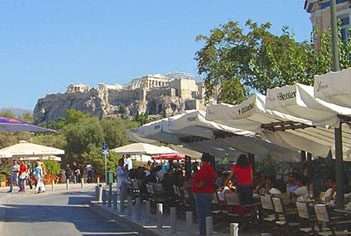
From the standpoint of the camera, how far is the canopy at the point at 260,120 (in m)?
12.2

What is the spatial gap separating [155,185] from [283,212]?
798cm

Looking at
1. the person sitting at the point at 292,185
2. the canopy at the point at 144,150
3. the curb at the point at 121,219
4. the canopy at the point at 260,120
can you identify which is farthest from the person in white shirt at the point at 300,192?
the canopy at the point at 144,150

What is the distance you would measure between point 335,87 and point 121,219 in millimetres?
9777

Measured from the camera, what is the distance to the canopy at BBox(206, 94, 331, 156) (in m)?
12.2

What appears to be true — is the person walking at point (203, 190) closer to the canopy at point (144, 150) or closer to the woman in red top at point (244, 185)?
the woman in red top at point (244, 185)

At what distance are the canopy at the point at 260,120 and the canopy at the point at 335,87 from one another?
2575mm

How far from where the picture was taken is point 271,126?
15227 millimetres

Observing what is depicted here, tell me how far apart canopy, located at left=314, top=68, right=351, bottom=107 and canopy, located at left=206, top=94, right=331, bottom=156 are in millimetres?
2575

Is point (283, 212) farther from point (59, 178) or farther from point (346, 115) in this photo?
point (59, 178)

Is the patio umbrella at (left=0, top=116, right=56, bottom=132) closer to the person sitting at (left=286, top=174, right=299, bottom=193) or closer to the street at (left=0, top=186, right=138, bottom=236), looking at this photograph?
the street at (left=0, top=186, right=138, bottom=236)

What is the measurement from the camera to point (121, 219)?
56.8ft

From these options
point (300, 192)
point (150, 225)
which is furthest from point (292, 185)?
point (150, 225)

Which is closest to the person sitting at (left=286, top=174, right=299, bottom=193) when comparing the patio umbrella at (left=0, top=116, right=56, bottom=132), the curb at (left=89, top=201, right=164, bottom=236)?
the curb at (left=89, top=201, right=164, bottom=236)

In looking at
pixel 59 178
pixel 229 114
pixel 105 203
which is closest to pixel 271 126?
pixel 229 114
